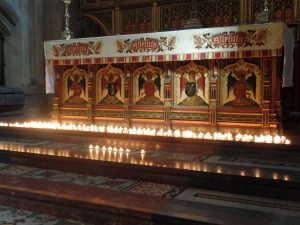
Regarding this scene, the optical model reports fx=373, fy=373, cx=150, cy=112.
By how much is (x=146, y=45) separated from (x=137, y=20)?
2.88 m

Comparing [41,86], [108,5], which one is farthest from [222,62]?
[41,86]

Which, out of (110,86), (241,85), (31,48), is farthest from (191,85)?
(31,48)

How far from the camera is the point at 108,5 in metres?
8.29

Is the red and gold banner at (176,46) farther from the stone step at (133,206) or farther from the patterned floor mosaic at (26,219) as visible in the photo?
the patterned floor mosaic at (26,219)

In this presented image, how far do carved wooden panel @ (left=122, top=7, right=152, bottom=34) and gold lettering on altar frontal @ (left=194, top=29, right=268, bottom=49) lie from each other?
10.2 ft

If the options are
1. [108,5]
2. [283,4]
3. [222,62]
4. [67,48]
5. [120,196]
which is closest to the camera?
[120,196]

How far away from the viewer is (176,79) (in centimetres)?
547

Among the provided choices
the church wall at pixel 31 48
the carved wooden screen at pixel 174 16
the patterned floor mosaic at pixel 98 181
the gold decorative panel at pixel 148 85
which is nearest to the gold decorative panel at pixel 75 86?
the gold decorative panel at pixel 148 85

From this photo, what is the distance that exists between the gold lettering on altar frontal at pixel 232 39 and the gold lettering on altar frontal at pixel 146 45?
399 mm

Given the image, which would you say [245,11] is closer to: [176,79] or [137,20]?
[137,20]

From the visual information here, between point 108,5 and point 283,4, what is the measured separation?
12.1ft

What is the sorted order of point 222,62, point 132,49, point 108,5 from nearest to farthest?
point 222,62 → point 132,49 → point 108,5

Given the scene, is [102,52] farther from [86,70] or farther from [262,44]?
[262,44]

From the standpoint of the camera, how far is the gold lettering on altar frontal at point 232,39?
464cm
